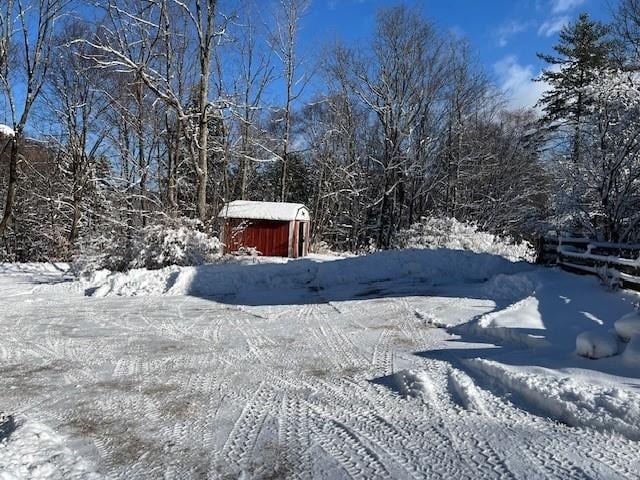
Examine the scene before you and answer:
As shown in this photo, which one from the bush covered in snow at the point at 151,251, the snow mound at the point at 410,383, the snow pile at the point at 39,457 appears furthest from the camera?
the bush covered in snow at the point at 151,251

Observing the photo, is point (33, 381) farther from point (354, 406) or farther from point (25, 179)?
point (25, 179)

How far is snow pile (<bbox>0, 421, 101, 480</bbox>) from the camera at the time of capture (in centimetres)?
294

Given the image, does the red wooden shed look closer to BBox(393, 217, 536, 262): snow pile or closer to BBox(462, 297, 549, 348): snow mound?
BBox(393, 217, 536, 262): snow pile

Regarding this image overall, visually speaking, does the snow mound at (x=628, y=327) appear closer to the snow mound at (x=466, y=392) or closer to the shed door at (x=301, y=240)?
the snow mound at (x=466, y=392)

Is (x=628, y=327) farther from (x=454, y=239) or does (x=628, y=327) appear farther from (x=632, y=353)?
(x=454, y=239)

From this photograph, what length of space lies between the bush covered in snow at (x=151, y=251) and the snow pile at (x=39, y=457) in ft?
29.5

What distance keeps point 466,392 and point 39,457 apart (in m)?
3.37

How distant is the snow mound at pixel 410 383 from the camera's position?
14.3 feet

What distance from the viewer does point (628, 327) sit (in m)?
4.84

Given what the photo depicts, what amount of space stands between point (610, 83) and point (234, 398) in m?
11.0

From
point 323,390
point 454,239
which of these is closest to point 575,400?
point 323,390

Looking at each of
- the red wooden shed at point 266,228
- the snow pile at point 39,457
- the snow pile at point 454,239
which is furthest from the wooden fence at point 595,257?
the red wooden shed at point 266,228

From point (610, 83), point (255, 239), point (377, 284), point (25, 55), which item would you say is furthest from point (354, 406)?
point (25, 55)

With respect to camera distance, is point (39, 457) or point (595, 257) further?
point (595, 257)
